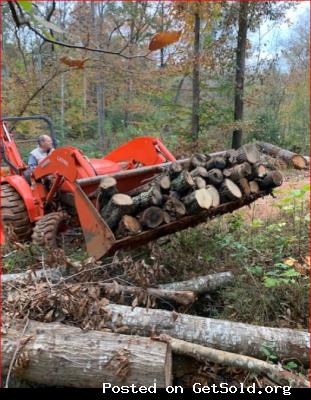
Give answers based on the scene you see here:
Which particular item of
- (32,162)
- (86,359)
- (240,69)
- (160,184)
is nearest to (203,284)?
(160,184)

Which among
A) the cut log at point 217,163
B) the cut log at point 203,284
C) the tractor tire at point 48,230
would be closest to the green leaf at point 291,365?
the cut log at point 203,284

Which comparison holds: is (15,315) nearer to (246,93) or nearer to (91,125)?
(246,93)

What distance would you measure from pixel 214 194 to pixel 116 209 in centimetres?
107

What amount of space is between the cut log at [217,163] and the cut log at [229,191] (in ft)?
0.72

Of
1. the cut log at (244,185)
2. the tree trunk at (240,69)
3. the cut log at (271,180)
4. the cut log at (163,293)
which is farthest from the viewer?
the tree trunk at (240,69)

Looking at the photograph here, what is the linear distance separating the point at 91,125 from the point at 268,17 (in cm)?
1483

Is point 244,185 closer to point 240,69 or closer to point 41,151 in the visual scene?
point 41,151

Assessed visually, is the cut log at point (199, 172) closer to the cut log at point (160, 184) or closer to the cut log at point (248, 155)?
the cut log at point (160, 184)

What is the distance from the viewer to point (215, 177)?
16.1 ft

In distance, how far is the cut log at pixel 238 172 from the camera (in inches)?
196

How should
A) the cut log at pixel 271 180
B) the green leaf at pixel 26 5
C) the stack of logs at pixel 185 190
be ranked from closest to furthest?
the green leaf at pixel 26 5, the stack of logs at pixel 185 190, the cut log at pixel 271 180

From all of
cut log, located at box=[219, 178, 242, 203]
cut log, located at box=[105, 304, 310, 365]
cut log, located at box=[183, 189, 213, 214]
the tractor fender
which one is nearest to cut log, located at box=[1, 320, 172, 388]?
cut log, located at box=[105, 304, 310, 365]

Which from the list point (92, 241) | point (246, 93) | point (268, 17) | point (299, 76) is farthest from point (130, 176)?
point (299, 76)

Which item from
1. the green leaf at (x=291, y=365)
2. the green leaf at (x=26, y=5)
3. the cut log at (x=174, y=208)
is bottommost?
the green leaf at (x=291, y=365)
